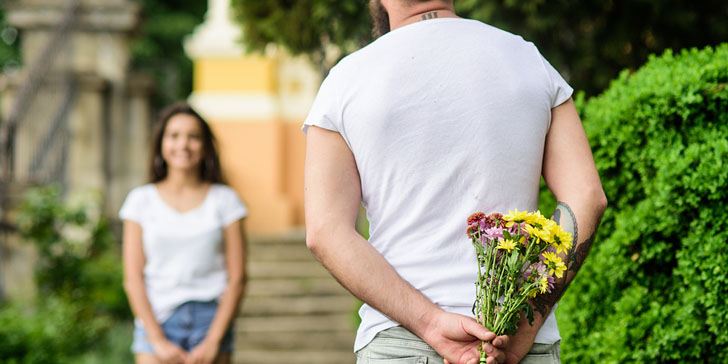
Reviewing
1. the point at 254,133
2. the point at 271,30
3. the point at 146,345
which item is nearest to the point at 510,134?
the point at 146,345

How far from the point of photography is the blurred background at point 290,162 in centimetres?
380

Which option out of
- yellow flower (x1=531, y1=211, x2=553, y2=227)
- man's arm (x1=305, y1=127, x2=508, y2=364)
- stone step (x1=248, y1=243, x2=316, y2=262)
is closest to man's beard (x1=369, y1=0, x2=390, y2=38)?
man's arm (x1=305, y1=127, x2=508, y2=364)

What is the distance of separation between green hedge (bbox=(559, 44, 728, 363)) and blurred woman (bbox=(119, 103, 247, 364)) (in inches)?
64.2

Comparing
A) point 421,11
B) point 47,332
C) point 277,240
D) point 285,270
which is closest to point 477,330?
point 421,11

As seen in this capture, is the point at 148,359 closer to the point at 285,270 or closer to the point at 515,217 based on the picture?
the point at 515,217

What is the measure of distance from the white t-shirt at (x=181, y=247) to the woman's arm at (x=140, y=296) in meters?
0.03

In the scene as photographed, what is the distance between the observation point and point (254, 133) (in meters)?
12.7

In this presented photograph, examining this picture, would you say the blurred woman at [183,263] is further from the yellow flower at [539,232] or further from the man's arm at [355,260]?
the yellow flower at [539,232]

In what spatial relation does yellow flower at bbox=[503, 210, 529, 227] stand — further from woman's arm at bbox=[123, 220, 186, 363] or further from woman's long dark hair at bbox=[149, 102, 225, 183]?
woman's long dark hair at bbox=[149, 102, 225, 183]

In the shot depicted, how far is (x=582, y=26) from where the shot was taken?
655cm

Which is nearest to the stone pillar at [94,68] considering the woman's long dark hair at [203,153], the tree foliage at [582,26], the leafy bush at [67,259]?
the leafy bush at [67,259]

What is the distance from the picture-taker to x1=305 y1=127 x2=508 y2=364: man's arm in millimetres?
2506

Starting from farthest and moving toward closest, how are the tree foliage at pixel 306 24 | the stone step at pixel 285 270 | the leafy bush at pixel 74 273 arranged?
1. the stone step at pixel 285 270
2. the leafy bush at pixel 74 273
3. the tree foliage at pixel 306 24

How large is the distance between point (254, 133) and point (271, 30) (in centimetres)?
558
